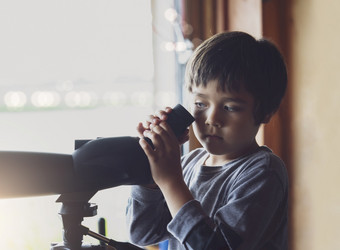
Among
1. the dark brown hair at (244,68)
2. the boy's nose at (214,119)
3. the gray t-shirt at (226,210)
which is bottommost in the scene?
the gray t-shirt at (226,210)

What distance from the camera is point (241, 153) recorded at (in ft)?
2.87

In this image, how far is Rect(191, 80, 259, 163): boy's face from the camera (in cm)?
78

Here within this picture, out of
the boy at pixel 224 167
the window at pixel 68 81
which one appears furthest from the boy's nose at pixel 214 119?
the window at pixel 68 81

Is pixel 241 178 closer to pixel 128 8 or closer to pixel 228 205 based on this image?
pixel 228 205

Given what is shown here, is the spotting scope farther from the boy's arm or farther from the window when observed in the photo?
the window

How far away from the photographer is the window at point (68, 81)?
1334 millimetres

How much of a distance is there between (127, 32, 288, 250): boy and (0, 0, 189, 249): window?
550mm

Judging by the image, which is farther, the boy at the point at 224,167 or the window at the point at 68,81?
the window at the point at 68,81

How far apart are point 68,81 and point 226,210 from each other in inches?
33.0

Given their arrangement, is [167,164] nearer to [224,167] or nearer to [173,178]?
[173,178]

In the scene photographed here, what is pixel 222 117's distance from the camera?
78 centimetres

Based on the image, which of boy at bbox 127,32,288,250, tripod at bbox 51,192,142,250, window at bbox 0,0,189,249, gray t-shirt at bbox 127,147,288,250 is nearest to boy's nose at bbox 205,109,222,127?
boy at bbox 127,32,288,250

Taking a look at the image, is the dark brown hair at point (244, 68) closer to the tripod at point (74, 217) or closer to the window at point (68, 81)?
the tripod at point (74, 217)

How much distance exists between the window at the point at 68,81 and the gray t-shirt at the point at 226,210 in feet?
1.71
